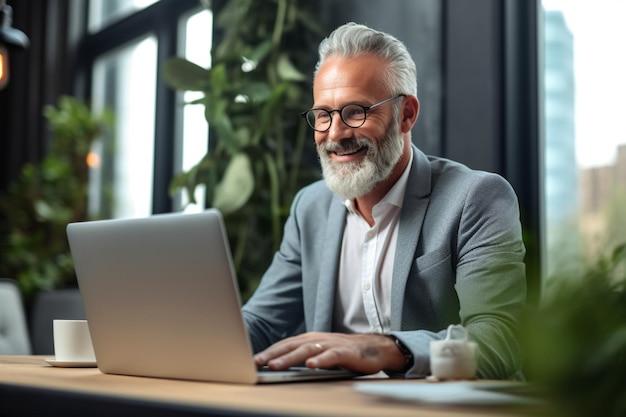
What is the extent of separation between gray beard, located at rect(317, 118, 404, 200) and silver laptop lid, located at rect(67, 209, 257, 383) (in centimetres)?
86

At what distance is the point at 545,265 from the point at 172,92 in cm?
423

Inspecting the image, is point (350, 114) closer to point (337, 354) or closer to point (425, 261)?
point (425, 261)

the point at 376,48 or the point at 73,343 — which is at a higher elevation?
the point at 376,48

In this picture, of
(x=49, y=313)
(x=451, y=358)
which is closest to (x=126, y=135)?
(x=49, y=313)

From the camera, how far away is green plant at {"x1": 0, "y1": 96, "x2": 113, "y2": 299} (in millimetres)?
4848

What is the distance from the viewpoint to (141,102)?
497 centimetres

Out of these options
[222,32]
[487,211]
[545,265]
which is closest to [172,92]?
[222,32]

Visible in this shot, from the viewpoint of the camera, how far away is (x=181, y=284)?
1.18m

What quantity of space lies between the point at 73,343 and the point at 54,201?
140 inches

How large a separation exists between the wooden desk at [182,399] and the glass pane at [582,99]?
150 cm

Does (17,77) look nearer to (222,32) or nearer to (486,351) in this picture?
(222,32)

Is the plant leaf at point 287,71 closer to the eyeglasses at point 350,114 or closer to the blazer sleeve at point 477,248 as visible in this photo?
the eyeglasses at point 350,114

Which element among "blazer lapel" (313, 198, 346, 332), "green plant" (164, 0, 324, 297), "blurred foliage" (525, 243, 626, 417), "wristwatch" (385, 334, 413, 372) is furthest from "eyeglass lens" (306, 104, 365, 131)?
"blurred foliage" (525, 243, 626, 417)

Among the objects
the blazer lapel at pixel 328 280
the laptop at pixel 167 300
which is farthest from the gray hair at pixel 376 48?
the laptop at pixel 167 300
